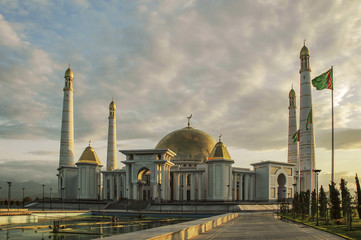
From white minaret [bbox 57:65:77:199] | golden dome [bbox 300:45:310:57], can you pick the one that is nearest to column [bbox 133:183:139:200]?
white minaret [bbox 57:65:77:199]

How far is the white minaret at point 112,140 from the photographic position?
267ft

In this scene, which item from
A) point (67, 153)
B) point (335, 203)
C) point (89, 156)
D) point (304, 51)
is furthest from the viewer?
point (67, 153)

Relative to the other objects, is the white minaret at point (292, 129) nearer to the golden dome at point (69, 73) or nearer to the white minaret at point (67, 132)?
the white minaret at point (67, 132)

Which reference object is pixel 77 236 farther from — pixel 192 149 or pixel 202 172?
pixel 192 149

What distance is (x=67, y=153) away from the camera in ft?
247

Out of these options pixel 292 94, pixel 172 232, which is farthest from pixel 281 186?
pixel 172 232

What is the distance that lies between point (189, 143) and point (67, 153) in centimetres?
2398

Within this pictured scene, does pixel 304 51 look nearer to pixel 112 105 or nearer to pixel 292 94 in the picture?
pixel 292 94

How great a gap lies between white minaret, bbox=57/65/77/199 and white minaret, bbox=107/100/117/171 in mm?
8410

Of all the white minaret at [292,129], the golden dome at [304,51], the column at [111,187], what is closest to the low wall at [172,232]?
the column at [111,187]

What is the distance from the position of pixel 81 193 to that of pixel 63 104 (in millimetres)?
18221

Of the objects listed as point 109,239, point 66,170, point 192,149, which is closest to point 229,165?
point 192,149

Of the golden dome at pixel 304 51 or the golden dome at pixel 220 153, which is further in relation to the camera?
the golden dome at pixel 304 51

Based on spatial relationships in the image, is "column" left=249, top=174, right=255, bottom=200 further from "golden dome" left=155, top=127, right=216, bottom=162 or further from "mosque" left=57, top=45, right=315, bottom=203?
"golden dome" left=155, top=127, right=216, bottom=162
